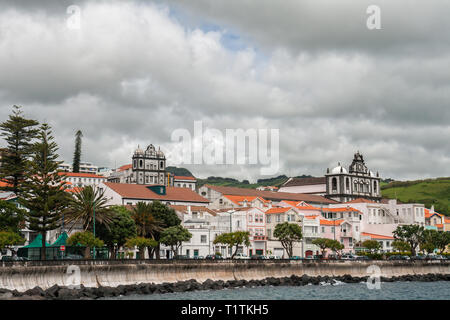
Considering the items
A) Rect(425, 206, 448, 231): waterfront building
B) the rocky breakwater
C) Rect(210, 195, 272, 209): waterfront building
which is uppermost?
Rect(210, 195, 272, 209): waterfront building

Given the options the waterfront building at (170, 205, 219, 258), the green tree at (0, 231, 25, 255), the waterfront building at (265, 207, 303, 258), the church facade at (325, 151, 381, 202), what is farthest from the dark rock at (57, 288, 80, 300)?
the church facade at (325, 151, 381, 202)

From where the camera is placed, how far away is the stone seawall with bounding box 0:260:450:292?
1996 inches

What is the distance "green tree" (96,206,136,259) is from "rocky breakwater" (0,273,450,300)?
16.2 meters

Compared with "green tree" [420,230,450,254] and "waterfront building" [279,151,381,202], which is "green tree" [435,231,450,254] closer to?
"green tree" [420,230,450,254]

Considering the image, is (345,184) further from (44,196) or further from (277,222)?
(44,196)

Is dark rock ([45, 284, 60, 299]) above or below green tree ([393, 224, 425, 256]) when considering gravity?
below

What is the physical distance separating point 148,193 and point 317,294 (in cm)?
6013

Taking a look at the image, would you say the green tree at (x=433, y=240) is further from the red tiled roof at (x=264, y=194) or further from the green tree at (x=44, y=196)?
the green tree at (x=44, y=196)

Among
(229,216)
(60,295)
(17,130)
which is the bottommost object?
(60,295)

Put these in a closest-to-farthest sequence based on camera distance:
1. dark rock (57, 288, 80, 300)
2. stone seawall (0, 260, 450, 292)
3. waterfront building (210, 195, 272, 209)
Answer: dark rock (57, 288, 80, 300), stone seawall (0, 260, 450, 292), waterfront building (210, 195, 272, 209)

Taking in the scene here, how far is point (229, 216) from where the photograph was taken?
10300 centimetres
